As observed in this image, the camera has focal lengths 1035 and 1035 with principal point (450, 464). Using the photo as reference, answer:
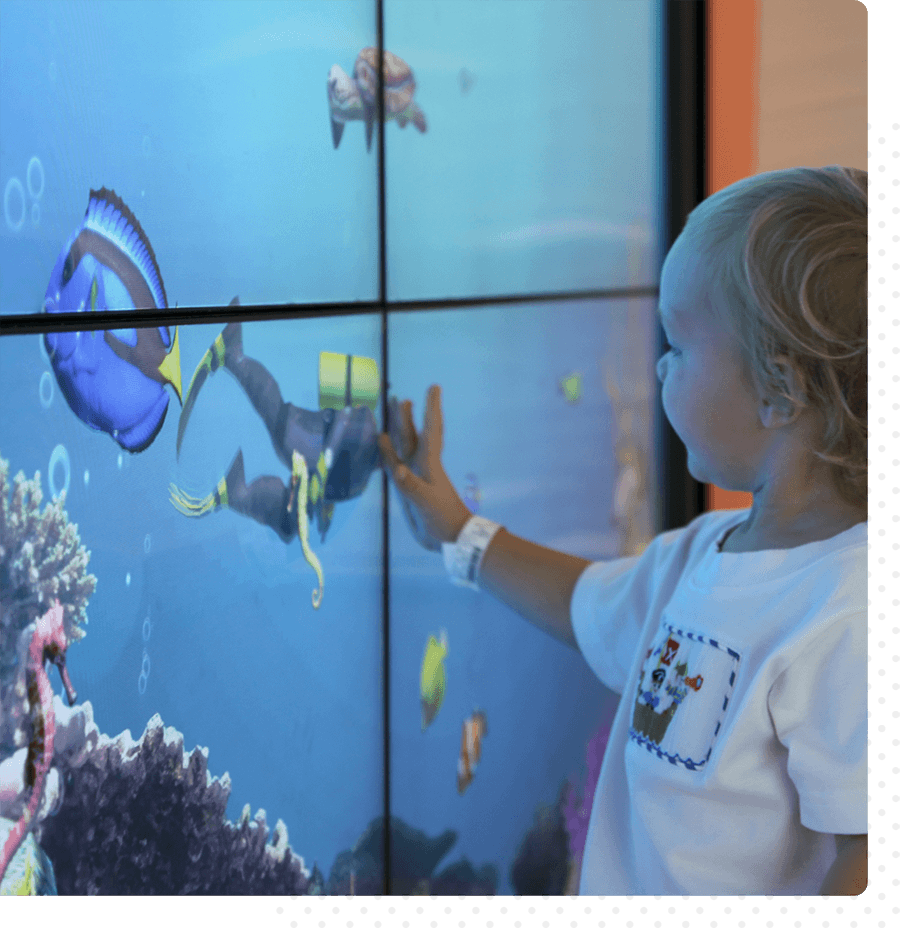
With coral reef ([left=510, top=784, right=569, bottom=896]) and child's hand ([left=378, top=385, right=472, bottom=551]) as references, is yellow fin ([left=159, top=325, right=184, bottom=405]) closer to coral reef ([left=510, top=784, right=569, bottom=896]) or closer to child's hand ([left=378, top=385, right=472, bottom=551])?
child's hand ([left=378, top=385, right=472, bottom=551])

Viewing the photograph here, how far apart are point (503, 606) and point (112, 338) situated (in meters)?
0.70

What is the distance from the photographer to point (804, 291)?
82 cm

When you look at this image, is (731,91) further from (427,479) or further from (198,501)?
(198,501)

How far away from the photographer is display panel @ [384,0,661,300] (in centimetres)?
101

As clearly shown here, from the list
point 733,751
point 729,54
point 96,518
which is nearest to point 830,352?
point 733,751

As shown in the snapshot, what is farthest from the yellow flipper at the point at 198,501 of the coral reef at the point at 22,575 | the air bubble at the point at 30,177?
the air bubble at the point at 30,177

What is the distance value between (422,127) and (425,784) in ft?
2.24

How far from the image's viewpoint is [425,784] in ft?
Result: 3.64

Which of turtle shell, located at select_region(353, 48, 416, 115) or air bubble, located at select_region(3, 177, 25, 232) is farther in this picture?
turtle shell, located at select_region(353, 48, 416, 115)

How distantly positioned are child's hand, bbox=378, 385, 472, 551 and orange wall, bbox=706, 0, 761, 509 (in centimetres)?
77

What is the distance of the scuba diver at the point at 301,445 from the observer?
746 millimetres

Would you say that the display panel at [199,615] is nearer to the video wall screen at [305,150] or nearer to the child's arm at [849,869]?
the video wall screen at [305,150]

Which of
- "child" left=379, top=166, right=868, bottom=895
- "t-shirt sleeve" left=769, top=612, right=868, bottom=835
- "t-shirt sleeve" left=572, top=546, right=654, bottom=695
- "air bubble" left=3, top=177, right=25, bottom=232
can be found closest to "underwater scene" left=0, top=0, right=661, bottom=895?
"air bubble" left=3, top=177, right=25, bottom=232

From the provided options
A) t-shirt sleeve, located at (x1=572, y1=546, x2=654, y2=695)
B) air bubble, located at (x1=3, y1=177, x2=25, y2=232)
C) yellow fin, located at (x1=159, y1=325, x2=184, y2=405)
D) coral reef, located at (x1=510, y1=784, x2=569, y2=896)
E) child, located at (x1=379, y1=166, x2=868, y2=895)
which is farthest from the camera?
coral reef, located at (x1=510, y1=784, x2=569, y2=896)
